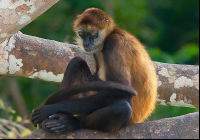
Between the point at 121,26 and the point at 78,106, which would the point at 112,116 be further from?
the point at 121,26

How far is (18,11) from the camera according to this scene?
4.18m

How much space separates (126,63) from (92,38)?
3.25 ft

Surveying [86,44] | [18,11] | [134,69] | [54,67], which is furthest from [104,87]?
[54,67]

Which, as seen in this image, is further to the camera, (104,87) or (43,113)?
(43,113)

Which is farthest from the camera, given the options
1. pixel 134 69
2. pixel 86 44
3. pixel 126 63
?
pixel 86 44

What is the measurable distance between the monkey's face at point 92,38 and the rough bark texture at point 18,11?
38.6 inches

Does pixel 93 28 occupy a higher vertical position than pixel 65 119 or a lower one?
higher

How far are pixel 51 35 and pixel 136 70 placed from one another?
653 centimetres

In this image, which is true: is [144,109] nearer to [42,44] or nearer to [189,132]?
[189,132]

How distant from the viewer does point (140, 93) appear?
4.57 meters

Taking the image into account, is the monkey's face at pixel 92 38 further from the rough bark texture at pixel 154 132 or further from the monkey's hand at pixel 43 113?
the rough bark texture at pixel 154 132

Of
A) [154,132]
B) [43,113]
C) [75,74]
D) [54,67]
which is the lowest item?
[154,132]

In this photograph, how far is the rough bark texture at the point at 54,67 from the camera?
18.8 feet

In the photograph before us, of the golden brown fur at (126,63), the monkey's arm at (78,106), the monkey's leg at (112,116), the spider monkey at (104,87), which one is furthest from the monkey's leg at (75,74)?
the monkey's leg at (112,116)
